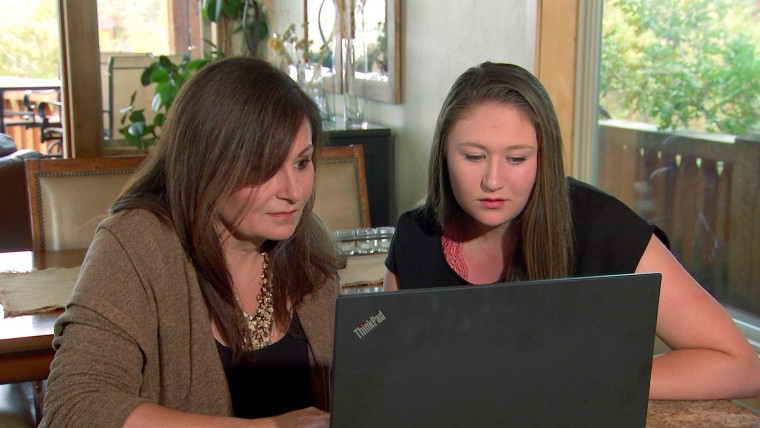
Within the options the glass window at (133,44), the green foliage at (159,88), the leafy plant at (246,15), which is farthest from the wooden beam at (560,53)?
the glass window at (133,44)

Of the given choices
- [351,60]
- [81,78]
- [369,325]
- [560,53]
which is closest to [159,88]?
[81,78]

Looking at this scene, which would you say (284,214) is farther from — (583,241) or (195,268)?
(583,241)

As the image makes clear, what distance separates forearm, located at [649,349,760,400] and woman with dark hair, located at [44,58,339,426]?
Answer: 47 centimetres

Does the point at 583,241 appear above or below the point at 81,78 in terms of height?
below

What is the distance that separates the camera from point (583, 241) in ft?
4.38

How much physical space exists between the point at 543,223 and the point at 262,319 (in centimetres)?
46

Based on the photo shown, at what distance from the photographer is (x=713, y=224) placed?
2094 millimetres

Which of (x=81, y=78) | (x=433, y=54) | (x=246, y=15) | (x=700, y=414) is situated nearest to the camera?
(x=700, y=414)

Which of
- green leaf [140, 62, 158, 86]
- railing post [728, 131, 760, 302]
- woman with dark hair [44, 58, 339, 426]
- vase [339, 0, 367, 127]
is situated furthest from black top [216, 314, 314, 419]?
green leaf [140, 62, 158, 86]

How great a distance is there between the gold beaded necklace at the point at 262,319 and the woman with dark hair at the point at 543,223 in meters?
0.30

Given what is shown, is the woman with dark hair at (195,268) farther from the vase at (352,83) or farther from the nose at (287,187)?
the vase at (352,83)

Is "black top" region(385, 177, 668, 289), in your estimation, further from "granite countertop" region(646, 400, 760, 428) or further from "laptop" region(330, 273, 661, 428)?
"laptop" region(330, 273, 661, 428)

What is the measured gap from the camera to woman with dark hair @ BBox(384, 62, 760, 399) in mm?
1194

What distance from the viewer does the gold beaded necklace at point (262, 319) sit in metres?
1.33
